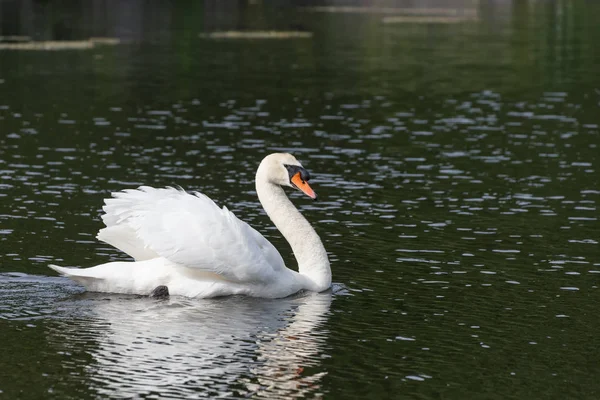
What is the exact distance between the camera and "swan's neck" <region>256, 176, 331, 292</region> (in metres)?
17.5

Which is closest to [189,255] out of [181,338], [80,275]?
[80,275]

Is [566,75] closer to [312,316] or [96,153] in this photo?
[96,153]

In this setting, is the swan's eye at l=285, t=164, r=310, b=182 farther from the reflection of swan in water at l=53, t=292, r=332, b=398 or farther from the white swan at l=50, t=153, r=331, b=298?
the reflection of swan in water at l=53, t=292, r=332, b=398

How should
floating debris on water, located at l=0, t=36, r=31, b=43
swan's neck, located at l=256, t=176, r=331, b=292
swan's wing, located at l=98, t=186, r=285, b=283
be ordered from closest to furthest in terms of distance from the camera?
swan's wing, located at l=98, t=186, r=285, b=283 < swan's neck, located at l=256, t=176, r=331, b=292 < floating debris on water, located at l=0, t=36, r=31, b=43

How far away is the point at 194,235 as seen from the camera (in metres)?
16.5

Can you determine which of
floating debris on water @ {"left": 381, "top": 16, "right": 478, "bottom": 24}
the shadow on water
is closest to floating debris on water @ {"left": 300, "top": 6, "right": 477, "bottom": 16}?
floating debris on water @ {"left": 381, "top": 16, "right": 478, "bottom": 24}

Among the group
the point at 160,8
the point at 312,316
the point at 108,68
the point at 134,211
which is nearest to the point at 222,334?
the point at 312,316

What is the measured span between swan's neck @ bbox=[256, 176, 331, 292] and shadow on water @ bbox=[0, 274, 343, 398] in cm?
31

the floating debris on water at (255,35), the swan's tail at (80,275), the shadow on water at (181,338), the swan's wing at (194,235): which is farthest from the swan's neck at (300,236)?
the floating debris on water at (255,35)

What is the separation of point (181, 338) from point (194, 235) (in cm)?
210

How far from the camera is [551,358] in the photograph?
14406mm

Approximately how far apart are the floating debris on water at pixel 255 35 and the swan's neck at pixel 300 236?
5174cm

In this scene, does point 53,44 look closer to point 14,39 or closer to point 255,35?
point 14,39

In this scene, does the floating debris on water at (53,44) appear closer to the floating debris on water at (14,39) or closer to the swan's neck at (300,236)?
the floating debris on water at (14,39)
